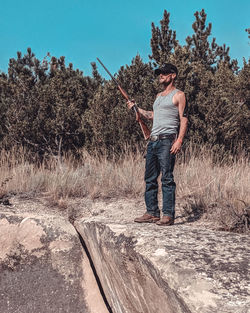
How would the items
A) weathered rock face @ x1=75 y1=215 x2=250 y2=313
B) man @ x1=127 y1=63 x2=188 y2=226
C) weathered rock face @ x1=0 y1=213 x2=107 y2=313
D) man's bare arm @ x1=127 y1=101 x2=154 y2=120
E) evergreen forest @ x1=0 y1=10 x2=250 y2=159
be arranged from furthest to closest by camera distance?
evergreen forest @ x1=0 y1=10 x2=250 y2=159
man's bare arm @ x1=127 y1=101 x2=154 y2=120
man @ x1=127 y1=63 x2=188 y2=226
weathered rock face @ x1=0 y1=213 x2=107 y2=313
weathered rock face @ x1=75 y1=215 x2=250 y2=313

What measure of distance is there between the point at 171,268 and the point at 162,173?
1639mm

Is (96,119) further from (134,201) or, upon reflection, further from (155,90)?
(134,201)

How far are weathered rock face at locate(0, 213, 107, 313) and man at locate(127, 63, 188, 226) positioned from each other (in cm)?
72

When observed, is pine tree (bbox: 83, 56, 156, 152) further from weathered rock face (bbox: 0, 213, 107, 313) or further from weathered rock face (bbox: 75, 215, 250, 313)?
weathered rock face (bbox: 75, 215, 250, 313)

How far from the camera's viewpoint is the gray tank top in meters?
3.60

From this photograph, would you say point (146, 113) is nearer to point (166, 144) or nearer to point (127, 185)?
point (166, 144)

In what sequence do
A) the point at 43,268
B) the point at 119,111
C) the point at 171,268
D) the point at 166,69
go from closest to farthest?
the point at 171,268 < the point at 43,268 < the point at 166,69 < the point at 119,111

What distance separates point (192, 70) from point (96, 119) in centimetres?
255

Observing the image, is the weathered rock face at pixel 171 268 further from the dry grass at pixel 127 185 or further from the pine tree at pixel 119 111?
the pine tree at pixel 119 111

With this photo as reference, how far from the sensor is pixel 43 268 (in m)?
3.39

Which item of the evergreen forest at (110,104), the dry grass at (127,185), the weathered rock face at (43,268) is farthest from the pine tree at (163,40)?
the weathered rock face at (43,268)

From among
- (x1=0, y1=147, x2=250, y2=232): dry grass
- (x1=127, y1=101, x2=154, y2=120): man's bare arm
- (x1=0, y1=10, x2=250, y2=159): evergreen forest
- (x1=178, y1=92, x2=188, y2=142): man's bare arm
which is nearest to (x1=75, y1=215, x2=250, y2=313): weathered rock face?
(x1=178, y1=92, x2=188, y2=142): man's bare arm

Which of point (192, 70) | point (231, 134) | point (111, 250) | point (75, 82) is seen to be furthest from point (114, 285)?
point (75, 82)

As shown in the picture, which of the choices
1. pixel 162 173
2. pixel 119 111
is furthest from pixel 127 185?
pixel 119 111
